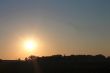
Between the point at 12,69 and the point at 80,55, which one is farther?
the point at 80,55

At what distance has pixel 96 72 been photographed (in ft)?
192

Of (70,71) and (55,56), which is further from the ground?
(55,56)

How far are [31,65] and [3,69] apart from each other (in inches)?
232

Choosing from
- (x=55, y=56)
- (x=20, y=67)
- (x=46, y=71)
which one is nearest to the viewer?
(x=46, y=71)

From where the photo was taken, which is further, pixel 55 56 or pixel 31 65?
pixel 55 56

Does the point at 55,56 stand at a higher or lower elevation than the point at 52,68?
higher

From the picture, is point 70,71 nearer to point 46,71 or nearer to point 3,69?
point 46,71

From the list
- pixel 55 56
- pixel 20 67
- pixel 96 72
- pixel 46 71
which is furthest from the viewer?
pixel 55 56

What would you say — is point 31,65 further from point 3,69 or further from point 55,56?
point 55,56

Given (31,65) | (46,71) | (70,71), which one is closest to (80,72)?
(70,71)

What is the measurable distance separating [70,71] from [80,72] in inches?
77.3

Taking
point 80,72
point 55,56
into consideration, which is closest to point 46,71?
point 80,72

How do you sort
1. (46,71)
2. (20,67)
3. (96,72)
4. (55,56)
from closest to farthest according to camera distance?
(96,72), (46,71), (20,67), (55,56)

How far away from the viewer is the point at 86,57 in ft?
335
